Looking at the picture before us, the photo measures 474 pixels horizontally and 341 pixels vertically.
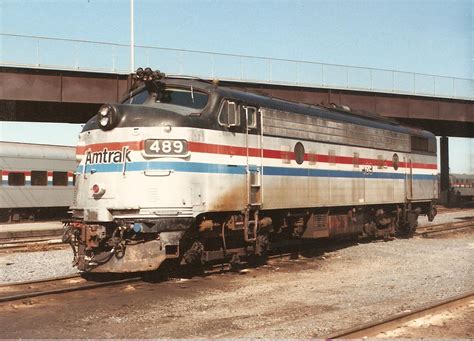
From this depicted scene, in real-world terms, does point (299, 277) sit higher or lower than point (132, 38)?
lower

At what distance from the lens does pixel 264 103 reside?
35.6 ft

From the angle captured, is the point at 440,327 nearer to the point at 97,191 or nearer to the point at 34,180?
the point at 97,191

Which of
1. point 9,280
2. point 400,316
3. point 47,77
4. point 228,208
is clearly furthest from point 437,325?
point 47,77

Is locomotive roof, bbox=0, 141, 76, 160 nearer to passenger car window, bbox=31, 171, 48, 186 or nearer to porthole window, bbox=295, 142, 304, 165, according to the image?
passenger car window, bbox=31, 171, 48, 186

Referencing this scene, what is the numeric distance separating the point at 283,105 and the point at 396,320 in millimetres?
6189

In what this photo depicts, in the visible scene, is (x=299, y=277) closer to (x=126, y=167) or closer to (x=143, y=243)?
(x=143, y=243)

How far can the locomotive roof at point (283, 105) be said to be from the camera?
9938mm

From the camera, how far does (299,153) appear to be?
11.8 meters

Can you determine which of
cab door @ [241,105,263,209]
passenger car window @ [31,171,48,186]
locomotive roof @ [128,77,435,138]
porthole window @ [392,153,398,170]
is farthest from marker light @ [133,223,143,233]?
passenger car window @ [31,171,48,186]

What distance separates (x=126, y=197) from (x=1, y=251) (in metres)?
7.11

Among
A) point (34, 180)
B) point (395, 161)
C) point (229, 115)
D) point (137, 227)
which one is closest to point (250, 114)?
point (229, 115)

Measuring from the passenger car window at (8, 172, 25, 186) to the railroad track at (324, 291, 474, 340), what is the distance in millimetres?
21254

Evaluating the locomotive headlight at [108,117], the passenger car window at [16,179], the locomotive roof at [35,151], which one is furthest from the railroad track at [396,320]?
the locomotive roof at [35,151]

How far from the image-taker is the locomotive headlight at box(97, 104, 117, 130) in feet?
29.9
